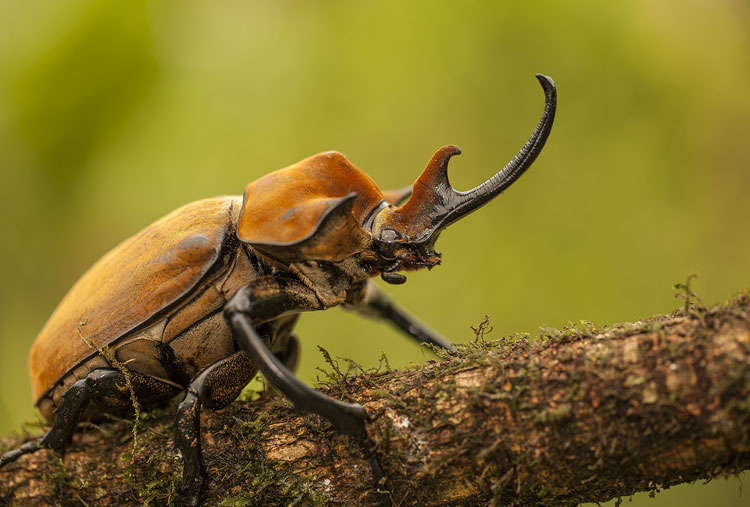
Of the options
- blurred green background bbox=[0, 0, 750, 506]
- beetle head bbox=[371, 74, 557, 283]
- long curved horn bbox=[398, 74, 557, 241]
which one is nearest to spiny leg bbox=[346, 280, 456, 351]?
beetle head bbox=[371, 74, 557, 283]

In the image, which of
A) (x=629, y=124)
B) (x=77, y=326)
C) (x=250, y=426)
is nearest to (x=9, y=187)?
(x=77, y=326)

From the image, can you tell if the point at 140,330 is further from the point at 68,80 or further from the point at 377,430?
the point at 68,80

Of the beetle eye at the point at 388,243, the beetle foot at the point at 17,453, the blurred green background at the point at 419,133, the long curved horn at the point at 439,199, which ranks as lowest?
the beetle foot at the point at 17,453

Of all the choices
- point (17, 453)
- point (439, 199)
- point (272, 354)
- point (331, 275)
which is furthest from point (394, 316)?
point (17, 453)

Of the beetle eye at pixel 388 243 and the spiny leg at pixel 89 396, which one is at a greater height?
the beetle eye at pixel 388 243

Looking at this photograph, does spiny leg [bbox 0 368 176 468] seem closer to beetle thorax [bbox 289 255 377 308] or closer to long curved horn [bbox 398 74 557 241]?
beetle thorax [bbox 289 255 377 308]

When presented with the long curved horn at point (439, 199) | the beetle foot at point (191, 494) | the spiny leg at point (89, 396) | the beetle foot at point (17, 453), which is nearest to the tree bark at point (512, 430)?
the beetle foot at point (191, 494)

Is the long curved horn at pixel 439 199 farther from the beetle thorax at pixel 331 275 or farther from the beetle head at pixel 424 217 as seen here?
the beetle thorax at pixel 331 275
